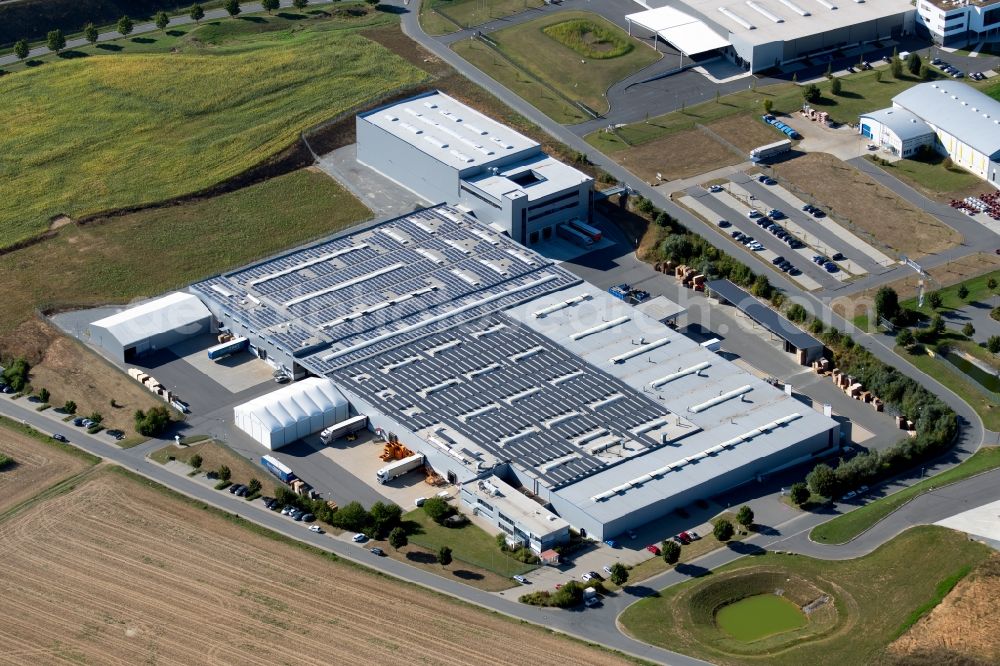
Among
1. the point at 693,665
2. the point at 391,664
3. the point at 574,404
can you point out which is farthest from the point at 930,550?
the point at 391,664

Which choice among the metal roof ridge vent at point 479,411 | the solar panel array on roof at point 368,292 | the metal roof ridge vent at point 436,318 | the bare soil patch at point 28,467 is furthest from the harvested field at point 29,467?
the metal roof ridge vent at point 479,411

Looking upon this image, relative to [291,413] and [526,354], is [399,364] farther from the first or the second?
[291,413]

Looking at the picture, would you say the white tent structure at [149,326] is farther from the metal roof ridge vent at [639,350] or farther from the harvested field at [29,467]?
the metal roof ridge vent at [639,350]

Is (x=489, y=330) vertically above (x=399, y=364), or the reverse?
(x=489, y=330)

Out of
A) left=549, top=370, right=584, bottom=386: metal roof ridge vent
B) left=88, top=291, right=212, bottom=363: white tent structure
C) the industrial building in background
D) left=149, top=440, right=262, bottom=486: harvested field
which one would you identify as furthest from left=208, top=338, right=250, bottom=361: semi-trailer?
left=549, top=370, right=584, bottom=386: metal roof ridge vent

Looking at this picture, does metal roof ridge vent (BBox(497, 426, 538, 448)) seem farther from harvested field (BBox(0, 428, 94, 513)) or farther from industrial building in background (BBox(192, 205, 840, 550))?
harvested field (BBox(0, 428, 94, 513))

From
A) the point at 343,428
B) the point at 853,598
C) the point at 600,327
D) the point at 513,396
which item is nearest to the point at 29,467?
the point at 343,428

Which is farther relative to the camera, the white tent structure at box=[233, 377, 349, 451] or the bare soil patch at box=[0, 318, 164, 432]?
the bare soil patch at box=[0, 318, 164, 432]
